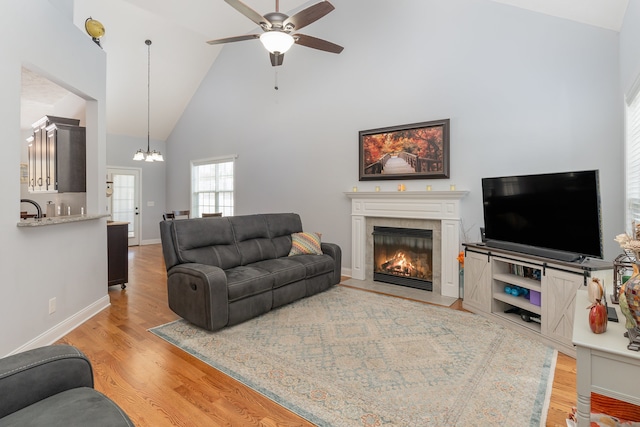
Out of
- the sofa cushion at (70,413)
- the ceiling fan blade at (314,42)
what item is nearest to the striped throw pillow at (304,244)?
the ceiling fan blade at (314,42)

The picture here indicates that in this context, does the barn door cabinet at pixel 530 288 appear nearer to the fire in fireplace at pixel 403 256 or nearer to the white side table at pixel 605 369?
the fire in fireplace at pixel 403 256

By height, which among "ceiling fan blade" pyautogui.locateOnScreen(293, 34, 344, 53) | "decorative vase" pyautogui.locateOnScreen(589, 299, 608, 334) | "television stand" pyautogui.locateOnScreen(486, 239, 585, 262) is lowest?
"decorative vase" pyautogui.locateOnScreen(589, 299, 608, 334)

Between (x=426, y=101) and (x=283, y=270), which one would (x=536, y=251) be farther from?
(x=283, y=270)

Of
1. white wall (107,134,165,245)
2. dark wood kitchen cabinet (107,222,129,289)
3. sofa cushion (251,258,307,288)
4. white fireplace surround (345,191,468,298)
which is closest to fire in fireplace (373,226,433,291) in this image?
white fireplace surround (345,191,468,298)

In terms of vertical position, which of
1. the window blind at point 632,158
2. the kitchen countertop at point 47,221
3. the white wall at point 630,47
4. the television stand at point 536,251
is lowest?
the television stand at point 536,251

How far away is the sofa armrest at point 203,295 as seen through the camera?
292 cm

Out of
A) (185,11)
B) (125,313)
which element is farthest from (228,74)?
(125,313)

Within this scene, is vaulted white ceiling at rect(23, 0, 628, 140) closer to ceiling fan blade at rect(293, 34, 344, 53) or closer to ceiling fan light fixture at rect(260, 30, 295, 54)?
ceiling fan blade at rect(293, 34, 344, 53)

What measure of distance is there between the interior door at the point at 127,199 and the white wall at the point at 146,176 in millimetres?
100

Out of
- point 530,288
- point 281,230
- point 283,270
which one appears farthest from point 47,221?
point 530,288

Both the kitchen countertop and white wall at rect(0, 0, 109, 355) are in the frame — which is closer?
white wall at rect(0, 0, 109, 355)

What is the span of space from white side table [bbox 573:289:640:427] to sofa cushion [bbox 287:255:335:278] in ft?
9.25

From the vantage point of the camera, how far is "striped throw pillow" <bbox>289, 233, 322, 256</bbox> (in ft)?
14.3

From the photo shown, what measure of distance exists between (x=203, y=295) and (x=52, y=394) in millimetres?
1697
